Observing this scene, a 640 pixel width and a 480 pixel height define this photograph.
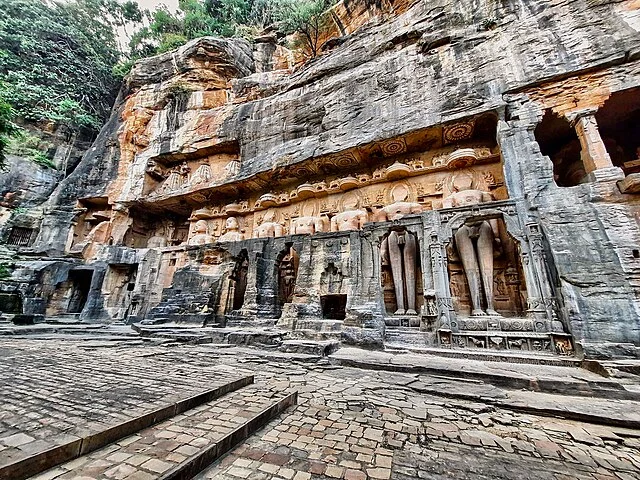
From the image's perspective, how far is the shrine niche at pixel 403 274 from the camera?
9094mm

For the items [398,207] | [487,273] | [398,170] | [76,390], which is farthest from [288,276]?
[76,390]

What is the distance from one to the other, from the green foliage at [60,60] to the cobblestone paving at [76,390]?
21687 millimetres

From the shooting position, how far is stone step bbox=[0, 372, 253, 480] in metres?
1.68

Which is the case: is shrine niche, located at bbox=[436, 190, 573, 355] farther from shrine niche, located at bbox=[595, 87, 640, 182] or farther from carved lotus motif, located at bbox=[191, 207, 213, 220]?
carved lotus motif, located at bbox=[191, 207, 213, 220]

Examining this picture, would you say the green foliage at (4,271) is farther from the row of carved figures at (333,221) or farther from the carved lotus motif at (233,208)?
the carved lotus motif at (233,208)

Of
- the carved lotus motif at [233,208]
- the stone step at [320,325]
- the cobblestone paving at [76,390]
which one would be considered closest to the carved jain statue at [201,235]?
the carved lotus motif at [233,208]

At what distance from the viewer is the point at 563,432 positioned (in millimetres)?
2814

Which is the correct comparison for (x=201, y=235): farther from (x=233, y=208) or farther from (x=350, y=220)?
(x=350, y=220)

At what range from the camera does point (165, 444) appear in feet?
7.16

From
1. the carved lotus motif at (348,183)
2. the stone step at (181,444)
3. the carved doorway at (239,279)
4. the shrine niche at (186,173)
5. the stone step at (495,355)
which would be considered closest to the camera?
the stone step at (181,444)

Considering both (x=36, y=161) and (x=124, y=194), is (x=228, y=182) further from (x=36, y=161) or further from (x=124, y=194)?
(x=36, y=161)

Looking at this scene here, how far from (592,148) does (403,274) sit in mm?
6084

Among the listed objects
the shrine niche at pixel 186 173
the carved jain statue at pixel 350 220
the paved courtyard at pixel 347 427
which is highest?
the shrine niche at pixel 186 173

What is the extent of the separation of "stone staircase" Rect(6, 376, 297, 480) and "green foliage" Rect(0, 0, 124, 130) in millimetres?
24875
